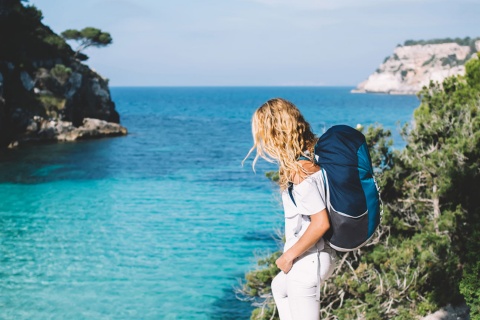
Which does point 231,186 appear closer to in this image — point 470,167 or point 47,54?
point 470,167

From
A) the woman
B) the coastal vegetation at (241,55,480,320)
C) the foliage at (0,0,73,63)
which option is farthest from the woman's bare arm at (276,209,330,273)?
the foliage at (0,0,73,63)

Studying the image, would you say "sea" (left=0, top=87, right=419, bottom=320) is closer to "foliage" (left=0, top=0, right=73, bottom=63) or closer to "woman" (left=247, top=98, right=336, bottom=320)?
"woman" (left=247, top=98, right=336, bottom=320)

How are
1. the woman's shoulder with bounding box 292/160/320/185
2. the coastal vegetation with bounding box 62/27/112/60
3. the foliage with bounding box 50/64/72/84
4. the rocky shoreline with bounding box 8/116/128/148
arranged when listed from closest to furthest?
the woman's shoulder with bounding box 292/160/320/185, the rocky shoreline with bounding box 8/116/128/148, the foliage with bounding box 50/64/72/84, the coastal vegetation with bounding box 62/27/112/60

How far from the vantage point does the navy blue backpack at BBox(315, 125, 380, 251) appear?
9.62 feet

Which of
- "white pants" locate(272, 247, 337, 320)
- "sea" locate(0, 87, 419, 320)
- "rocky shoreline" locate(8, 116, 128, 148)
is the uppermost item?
"white pants" locate(272, 247, 337, 320)

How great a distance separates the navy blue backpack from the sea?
1.88 m

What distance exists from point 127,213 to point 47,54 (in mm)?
34815

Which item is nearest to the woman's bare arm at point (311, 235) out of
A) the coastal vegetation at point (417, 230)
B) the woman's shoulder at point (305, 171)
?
the woman's shoulder at point (305, 171)

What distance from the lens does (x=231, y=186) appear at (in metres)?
27.8

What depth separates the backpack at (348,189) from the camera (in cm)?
293

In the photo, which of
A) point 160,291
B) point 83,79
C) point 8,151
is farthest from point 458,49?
point 160,291

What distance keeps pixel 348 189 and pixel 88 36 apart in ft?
213

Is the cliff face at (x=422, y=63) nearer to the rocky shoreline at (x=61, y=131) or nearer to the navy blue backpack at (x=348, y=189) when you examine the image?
the rocky shoreline at (x=61, y=131)

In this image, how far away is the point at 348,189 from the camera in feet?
9.60
